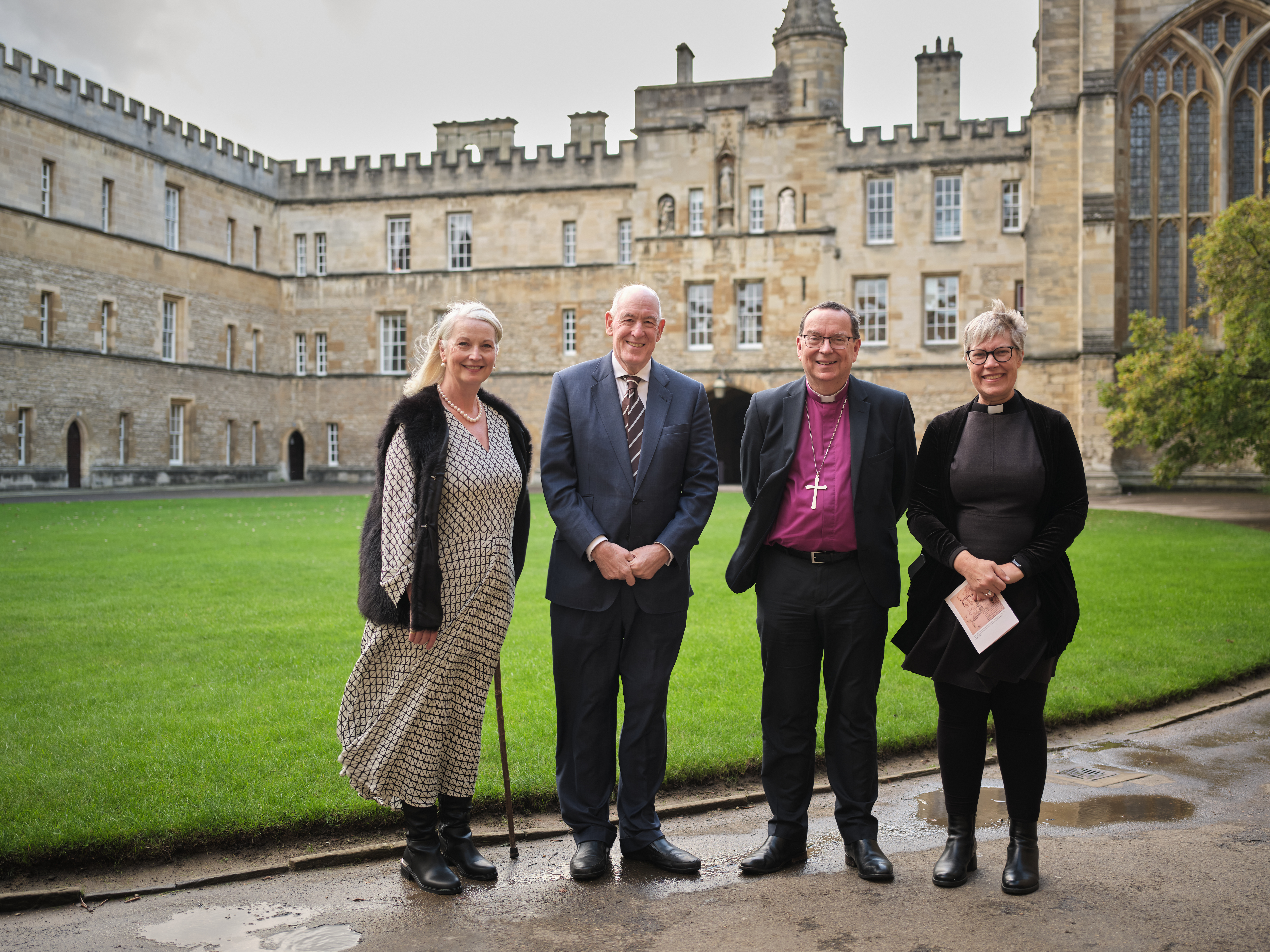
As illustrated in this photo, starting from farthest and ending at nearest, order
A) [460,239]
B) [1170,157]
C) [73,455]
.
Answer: [460,239] < [73,455] < [1170,157]

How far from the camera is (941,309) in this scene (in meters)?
32.8

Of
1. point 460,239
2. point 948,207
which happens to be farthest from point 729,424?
point 460,239

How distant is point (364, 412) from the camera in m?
38.5

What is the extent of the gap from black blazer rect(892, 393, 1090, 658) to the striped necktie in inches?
43.8

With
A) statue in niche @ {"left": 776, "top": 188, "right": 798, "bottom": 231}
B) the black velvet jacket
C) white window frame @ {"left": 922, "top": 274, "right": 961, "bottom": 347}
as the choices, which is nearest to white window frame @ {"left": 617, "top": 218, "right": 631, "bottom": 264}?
statue in niche @ {"left": 776, "top": 188, "right": 798, "bottom": 231}

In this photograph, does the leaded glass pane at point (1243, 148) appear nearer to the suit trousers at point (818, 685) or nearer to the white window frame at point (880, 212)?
the white window frame at point (880, 212)

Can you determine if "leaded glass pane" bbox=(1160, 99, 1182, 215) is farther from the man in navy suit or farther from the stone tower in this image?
the man in navy suit

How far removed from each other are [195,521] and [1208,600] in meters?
16.1

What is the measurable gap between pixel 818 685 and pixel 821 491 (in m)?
0.78

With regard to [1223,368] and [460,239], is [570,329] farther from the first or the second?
[1223,368]

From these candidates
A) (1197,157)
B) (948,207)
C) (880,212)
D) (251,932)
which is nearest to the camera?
(251,932)

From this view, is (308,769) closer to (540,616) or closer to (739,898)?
(739,898)

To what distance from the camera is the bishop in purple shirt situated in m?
4.16

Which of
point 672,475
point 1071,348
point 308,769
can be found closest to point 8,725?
point 308,769
